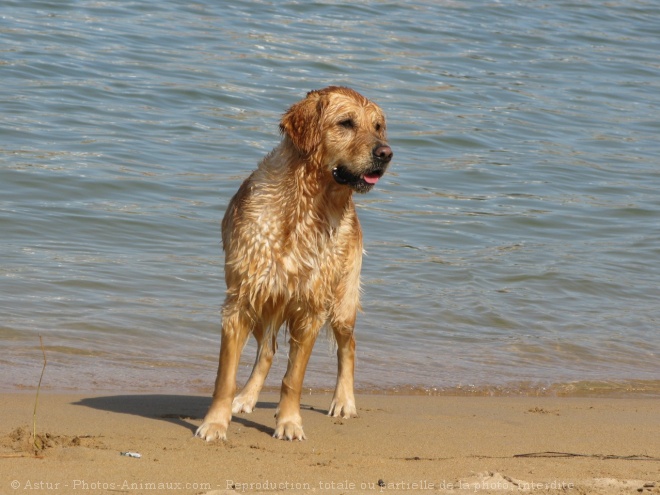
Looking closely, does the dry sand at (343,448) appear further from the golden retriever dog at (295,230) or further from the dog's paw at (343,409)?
the golden retriever dog at (295,230)

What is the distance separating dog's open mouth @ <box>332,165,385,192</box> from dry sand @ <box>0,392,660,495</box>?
130cm

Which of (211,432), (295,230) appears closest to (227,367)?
(211,432)

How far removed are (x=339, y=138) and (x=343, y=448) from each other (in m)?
1.56

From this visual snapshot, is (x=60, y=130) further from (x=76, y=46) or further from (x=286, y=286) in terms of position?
(x=286, y=286)

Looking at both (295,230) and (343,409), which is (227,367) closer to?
(295,230)

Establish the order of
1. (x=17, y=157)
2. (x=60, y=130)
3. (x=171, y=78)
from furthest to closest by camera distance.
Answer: (x=171, y=78) < (x=60, y=130) < (x=17, y=157)

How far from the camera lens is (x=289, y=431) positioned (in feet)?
17.9

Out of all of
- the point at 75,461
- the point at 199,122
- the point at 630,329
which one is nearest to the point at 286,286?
the point at 75,461

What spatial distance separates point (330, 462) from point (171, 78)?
37.2 feet

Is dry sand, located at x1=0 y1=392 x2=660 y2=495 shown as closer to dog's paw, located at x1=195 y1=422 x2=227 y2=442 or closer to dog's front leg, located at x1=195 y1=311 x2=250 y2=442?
dog's paw, located at x1=195 y1=422 x2=227 y2=442

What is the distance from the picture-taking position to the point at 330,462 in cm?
493

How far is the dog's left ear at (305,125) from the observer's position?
5.43 meters

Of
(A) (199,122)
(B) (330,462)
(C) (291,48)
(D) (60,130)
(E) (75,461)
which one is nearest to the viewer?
(E) (75,461)

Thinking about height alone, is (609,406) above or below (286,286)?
below
